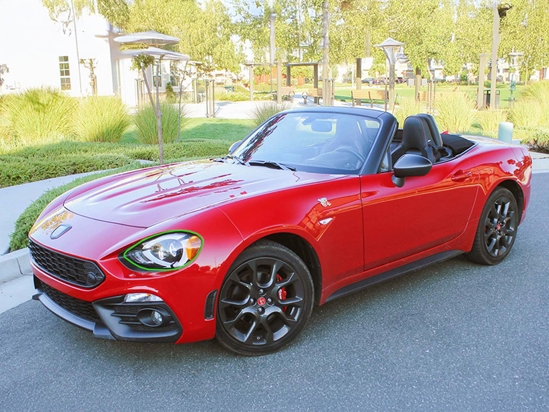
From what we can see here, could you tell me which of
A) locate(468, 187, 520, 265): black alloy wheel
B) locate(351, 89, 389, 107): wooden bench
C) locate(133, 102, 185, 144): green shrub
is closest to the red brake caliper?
locate(468, 187, 520, 265): black alloy wheel

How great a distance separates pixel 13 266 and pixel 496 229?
169 inches

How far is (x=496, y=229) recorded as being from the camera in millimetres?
5016

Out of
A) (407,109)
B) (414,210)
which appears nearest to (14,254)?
(414,210)

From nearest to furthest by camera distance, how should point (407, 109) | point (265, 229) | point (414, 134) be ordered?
point (265, 229)
point (414, 134)
point (407, 109)

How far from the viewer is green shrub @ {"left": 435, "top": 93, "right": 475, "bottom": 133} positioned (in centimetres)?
1551

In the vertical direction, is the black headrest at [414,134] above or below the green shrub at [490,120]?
above

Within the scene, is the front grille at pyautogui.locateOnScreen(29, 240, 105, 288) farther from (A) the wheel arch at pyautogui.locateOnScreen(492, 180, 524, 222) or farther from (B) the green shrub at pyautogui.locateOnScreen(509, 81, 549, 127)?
(B) the green shrub at pyautogui.locateOnScreen(509, 81, 549, 127)

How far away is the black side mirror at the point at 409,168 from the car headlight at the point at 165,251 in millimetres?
1615

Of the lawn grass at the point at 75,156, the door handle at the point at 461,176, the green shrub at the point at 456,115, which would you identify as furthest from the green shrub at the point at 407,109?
the door handle at the point at 461,176

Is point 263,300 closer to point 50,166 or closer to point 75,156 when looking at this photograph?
point 50,166

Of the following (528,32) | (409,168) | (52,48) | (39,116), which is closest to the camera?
(409,168)

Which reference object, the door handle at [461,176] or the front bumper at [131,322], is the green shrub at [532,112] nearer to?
the door handle at [461,176]

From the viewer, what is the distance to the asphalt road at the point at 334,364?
293 centimetres

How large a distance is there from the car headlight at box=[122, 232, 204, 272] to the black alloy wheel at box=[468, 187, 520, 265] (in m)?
2.82
